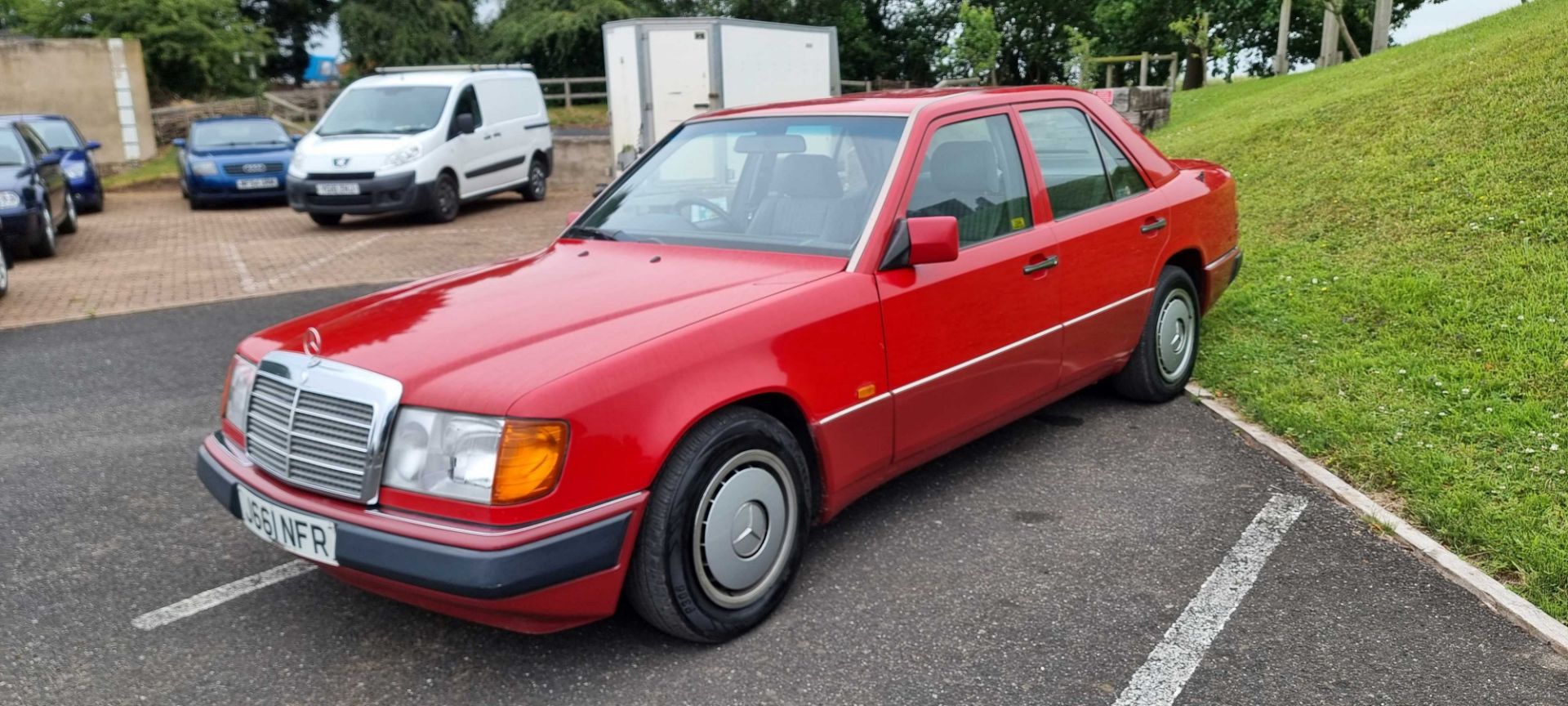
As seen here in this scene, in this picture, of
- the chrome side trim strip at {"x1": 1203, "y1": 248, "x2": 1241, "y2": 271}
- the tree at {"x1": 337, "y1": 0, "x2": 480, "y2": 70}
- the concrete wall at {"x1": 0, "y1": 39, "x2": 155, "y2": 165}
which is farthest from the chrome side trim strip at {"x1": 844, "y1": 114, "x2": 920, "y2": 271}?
the tree at {"x1": 337, "y1": 0, "x2": 480, "y2": 70}

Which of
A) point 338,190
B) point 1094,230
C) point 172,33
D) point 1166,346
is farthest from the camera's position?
point 172,33

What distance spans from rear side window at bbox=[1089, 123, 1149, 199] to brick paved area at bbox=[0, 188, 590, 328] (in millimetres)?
7157

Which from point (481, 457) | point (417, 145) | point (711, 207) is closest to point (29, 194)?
point (417, 145)

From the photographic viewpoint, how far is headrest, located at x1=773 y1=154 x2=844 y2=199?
408cm

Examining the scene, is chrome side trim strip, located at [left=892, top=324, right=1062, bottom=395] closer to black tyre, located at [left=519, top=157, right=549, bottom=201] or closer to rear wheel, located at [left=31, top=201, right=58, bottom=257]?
rear wheel, located at [left=31, top=201, right=58, bottom=257]

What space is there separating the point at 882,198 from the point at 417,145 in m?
11.2

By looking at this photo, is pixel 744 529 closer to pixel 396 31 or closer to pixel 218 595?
pixel 218 595

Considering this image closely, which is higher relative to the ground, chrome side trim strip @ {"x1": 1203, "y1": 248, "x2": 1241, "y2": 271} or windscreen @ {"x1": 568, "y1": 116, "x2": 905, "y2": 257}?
windscreen @ {"x1": 568, "y1": 116, "x2": 905, "y2": 257}

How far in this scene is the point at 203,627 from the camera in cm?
352

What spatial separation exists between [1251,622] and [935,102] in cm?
218

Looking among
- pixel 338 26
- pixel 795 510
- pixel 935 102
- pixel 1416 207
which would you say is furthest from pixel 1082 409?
pixel 338 26

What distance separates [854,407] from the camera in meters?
3.63

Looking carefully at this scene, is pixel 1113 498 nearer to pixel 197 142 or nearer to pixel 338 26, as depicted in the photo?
pixel 197 142

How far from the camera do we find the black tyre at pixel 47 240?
11.5 meters
